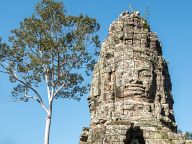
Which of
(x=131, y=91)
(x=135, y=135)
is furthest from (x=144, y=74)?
(x=135, y=135)

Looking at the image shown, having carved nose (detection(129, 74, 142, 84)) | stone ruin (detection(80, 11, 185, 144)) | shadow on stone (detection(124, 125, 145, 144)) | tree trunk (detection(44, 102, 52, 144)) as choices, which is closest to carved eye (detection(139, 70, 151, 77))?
stone ruin (detection(80, 11, 185, 144))

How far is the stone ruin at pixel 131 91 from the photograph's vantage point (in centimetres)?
1808

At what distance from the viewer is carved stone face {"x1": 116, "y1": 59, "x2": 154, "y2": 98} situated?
19719 millimetres

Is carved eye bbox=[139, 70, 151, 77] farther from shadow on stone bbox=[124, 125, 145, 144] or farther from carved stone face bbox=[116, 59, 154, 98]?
shadow on stone bbox=[124, 125, 145, 144]

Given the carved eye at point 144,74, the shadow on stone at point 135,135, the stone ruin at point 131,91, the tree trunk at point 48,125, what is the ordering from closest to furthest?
the shadow on stone at point 135,135 < the stone ruin at point 131,91 < the carved eye at point 144,74 < the tree trunk at point 48,125

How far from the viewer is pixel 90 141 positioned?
1847 cm

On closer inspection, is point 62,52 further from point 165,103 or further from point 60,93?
point 165,103

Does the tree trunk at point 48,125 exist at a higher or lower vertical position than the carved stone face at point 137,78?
lower

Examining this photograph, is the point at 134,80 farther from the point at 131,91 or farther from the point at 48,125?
the point at 48,125

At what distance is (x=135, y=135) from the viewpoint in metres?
18.2

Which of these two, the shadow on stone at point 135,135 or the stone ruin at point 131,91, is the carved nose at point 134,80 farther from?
the shadow on stone at point 135,135

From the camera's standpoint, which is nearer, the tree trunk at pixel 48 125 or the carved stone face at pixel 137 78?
the carved stone face at pixel 137 78

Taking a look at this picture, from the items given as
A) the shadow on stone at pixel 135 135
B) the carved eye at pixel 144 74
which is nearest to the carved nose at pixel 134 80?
the carved eye at pixel 144 74

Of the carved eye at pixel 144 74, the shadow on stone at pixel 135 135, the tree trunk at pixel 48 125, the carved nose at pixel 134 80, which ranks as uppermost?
the carved eye at pixel 144 74
